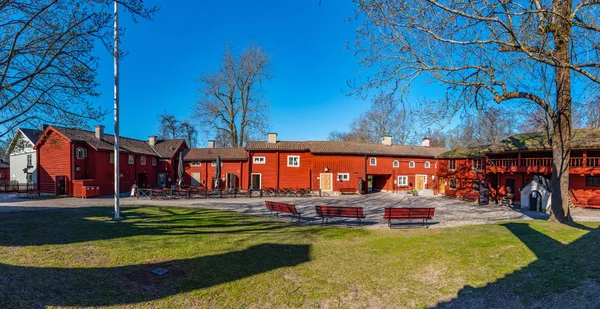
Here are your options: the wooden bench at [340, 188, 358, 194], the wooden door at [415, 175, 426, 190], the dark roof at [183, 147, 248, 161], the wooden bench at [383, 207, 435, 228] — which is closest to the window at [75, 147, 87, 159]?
the dark roof at [183, 147, 248, 161]

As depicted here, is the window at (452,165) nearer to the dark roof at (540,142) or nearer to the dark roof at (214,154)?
the dark roof at (540,142)

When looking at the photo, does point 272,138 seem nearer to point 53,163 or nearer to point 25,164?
point 53,163

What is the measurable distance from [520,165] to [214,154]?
2782 centimetres

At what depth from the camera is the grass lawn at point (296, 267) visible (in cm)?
506

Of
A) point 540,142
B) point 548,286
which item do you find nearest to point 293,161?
point 540,142

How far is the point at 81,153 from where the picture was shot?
24406mm

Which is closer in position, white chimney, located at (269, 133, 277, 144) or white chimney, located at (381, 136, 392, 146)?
white chimney, located at (269, 133, 277, 144)

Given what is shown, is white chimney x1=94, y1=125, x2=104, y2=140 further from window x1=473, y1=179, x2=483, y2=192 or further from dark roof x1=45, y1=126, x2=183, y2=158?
window x1=473, y1=179, x2=483, y2=192

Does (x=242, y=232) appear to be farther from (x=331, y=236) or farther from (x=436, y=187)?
(x=436, y=187)

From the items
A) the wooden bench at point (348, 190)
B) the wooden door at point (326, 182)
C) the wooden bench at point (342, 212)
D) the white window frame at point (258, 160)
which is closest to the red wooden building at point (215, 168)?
the white window frame at point (258, 160)

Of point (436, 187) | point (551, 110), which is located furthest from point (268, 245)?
point (436, 187)

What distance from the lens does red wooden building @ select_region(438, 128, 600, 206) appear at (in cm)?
1792

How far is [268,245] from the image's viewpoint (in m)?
8.80

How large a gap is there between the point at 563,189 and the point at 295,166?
21314mm
